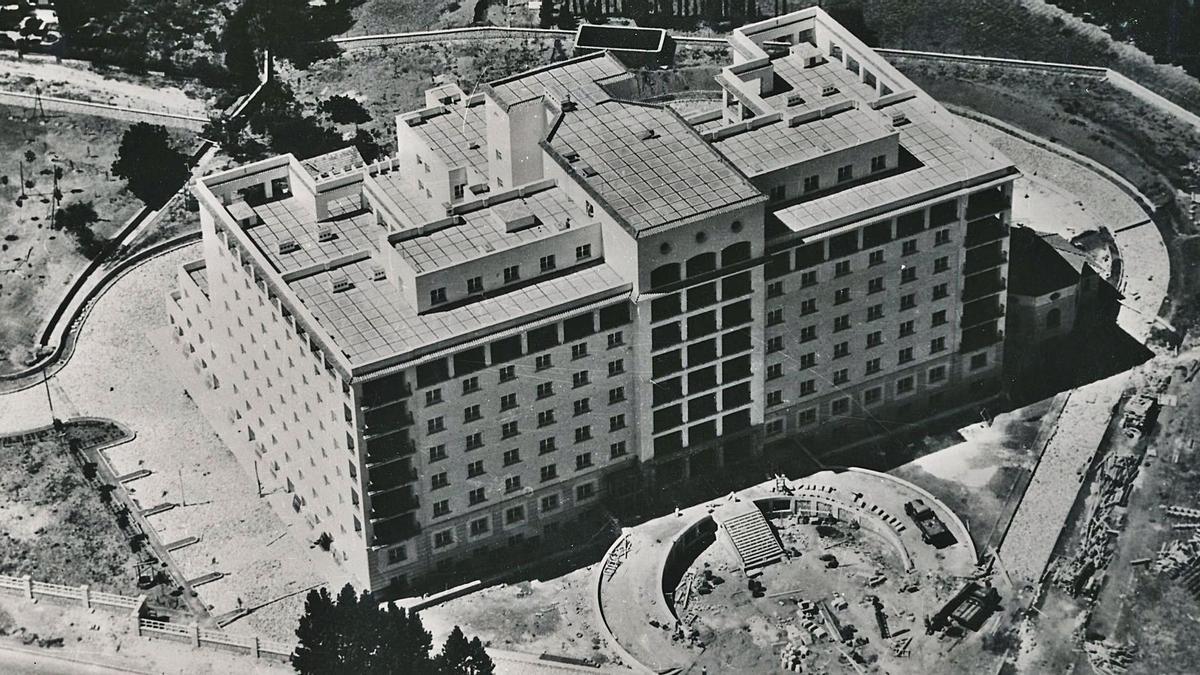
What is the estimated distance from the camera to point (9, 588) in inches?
7367

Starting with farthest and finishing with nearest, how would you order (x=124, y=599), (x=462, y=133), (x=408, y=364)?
(x=462, y=133) → (x=124, y=599) → (x=408, y=364)

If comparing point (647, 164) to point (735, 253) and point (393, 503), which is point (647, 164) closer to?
point (735, 253)

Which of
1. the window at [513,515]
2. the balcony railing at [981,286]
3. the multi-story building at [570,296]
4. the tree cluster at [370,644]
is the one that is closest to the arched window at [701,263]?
the multi-story building at [570,296]

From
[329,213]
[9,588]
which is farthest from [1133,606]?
[9,588]

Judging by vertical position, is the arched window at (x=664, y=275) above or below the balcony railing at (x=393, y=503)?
above

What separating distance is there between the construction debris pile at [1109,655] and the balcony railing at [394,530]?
54025 mm

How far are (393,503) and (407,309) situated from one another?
50.8 feet

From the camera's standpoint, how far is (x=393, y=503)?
17938 centimetres

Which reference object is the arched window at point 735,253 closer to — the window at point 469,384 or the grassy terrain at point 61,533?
the window at point 469,384

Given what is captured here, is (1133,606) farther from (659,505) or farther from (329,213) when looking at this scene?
(329,213)

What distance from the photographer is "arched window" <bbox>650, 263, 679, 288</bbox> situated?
590 ft

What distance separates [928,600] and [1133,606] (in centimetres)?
1620

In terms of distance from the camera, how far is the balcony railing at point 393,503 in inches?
7037

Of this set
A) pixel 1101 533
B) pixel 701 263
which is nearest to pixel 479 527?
pixel 701 263
